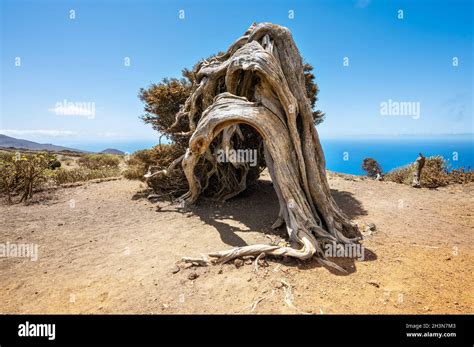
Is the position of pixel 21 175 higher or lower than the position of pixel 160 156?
lower

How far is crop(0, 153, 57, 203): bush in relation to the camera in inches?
350

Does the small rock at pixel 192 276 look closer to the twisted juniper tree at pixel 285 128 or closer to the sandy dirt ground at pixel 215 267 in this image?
the sandy dirt ground at pixel 215 267

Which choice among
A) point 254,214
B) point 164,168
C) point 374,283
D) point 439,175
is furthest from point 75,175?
point 439,175

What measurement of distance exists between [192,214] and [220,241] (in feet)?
6.96

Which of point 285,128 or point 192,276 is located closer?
point 192,276

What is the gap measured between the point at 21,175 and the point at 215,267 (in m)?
9.47

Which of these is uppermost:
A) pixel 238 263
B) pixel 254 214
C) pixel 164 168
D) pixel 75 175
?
pixel 164 168

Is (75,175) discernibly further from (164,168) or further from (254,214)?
(254,214)

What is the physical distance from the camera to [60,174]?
11.8 m

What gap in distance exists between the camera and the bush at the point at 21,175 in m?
8.90

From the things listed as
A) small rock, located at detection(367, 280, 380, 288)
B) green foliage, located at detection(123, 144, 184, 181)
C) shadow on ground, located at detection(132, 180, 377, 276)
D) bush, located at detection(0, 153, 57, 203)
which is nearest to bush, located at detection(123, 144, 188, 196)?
green foliage, located at detection(123, 144, 184, 181)

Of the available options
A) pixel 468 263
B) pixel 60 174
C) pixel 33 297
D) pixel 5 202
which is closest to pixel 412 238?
pixel 468 263

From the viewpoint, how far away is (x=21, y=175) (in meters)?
9.34
